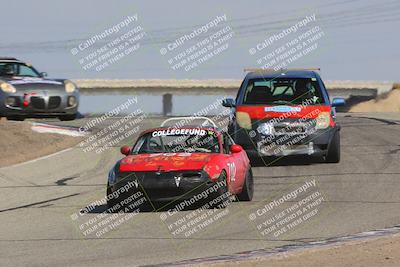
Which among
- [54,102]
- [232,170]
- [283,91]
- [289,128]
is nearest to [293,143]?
[289,128]

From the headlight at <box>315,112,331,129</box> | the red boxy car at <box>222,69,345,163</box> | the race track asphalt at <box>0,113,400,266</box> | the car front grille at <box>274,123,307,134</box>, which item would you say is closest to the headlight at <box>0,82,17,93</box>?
the race track asphalt at <box>0,113,400,266</box>

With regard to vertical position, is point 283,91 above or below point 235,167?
below

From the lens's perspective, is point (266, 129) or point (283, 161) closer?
point (266, 129)

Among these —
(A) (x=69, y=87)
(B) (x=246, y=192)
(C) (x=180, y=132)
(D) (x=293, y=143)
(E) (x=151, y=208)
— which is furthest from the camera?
(A) (x=69, y=87)

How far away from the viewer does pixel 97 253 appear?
8820mm

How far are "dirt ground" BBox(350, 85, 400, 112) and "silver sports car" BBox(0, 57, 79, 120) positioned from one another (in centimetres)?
6048

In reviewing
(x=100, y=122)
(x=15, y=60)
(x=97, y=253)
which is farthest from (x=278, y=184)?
(x=100, y=122)

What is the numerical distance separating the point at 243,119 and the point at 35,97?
6116 mm

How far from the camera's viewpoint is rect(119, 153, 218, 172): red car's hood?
11.7 m

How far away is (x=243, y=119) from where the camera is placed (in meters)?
16.7

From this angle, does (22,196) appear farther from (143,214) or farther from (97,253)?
(97,253)

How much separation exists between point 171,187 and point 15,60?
38.7 ft

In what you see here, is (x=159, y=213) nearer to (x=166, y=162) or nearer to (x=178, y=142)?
(x=166, y=162)

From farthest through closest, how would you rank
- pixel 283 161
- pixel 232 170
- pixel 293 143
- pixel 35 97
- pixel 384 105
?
pixel 384 105 → pixel 35 97 → pixel 283 161 → pixel 293 143 → pixel 232 170
